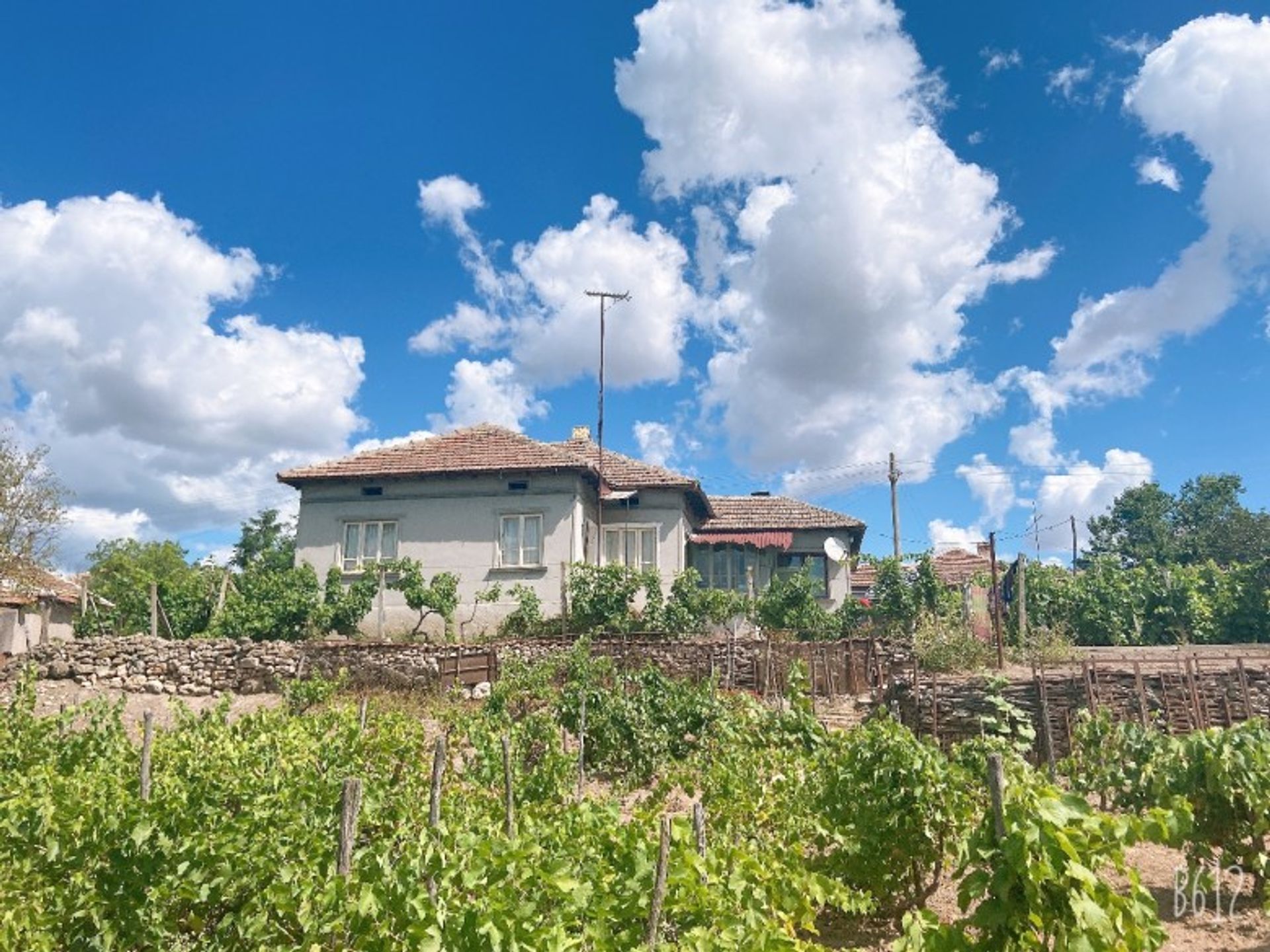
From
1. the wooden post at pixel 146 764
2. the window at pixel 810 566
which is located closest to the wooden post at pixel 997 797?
the wooden post at pixel 146 764

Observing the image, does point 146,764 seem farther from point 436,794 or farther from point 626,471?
point 626,471

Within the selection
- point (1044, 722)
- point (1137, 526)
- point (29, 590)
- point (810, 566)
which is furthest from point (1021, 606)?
point (1137, 526)

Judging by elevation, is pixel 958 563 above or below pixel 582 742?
above

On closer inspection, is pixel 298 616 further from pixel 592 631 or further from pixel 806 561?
pixel 806 561

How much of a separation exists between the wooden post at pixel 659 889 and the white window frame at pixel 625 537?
19.2 meters

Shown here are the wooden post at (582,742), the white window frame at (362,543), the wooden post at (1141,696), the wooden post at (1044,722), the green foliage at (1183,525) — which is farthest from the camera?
the green foliage at (1183,525)

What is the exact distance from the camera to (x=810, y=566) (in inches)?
1030

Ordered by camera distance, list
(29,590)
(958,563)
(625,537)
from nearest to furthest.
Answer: (625,537), (29,590), (958,563)

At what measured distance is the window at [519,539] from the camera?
2150cm

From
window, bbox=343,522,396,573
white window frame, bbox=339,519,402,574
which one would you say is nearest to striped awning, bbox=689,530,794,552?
white window frame, bbox=339,519,402,574

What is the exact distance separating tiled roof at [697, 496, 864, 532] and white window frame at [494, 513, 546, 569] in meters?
7.18

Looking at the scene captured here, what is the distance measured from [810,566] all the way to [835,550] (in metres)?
1.23

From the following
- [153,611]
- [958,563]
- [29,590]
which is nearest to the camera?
[153,611]

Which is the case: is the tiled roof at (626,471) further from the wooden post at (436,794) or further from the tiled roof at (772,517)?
the wooden post at (436,794)
